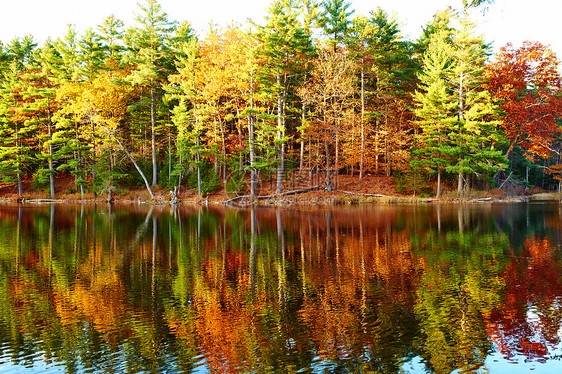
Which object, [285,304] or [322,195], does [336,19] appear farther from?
[285,304]

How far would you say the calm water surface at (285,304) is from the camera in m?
6.07

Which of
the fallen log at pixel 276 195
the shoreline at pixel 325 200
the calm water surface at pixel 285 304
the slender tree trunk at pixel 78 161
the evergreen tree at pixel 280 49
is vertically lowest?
the calm water surface at pixel 285 304

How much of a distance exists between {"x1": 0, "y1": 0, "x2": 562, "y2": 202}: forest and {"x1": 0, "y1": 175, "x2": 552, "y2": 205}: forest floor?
725 mm

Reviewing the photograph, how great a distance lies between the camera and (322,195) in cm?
3556

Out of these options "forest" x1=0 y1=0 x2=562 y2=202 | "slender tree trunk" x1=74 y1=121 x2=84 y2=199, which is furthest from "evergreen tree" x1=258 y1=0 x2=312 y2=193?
"slender tree trunk" x1=74 y1=121 x2=84 y2=199

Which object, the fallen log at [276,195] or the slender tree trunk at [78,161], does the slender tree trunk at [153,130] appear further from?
the fallen log at [276,195]

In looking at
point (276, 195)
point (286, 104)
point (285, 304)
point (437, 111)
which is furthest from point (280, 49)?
point (285, 304)

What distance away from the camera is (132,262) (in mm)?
12641

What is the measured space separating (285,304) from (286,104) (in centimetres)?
3260

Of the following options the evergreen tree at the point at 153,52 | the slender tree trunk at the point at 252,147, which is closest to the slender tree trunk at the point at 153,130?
the evergreen tree at the point at 153,52

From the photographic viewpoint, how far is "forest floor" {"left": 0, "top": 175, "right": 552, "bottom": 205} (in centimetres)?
3522

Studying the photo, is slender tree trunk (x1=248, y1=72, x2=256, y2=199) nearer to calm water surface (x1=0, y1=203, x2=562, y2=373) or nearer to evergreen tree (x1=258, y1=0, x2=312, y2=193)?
evergreen tree (x1=258, y1=0, x2=312, y2=193)

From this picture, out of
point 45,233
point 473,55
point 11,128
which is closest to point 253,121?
point 473,55

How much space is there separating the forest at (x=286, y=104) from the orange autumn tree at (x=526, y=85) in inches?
4.0
